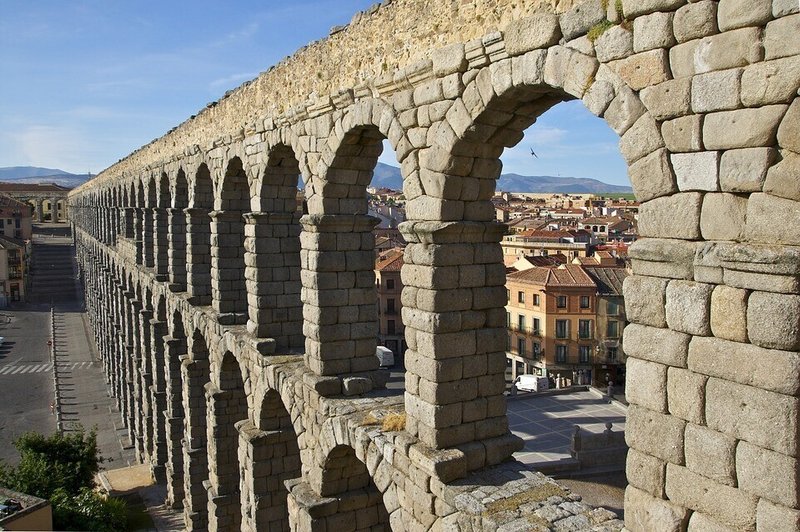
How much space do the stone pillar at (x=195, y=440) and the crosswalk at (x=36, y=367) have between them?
26.2 meters

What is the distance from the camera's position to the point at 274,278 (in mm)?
13078

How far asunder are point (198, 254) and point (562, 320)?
24.9 meters

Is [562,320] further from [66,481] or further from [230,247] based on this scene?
[230,247]

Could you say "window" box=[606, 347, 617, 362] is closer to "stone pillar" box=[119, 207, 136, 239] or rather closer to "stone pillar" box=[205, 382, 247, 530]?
"stone pillar" box=[119, 207, 136, 239]

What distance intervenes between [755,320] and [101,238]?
43253mm


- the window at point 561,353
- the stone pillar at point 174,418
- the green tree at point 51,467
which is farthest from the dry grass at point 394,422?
the window at point 561,353

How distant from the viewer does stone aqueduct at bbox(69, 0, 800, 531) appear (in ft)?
14.7

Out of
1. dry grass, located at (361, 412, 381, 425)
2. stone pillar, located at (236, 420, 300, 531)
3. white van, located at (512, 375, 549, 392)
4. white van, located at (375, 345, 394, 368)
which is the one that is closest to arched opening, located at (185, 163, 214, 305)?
stone pillar, located at (236, 420, 300, 531)

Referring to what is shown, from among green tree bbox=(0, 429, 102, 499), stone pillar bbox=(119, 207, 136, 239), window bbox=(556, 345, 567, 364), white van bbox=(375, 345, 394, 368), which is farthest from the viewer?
white van bbox=(375, 345, 394, 368)

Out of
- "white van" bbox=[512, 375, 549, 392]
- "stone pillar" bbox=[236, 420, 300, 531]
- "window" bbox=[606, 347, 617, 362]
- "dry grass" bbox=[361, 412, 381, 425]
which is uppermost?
"dry grass" bbox=[361, 412, 381, 425]

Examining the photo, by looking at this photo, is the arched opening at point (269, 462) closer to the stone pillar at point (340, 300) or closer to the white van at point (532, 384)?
the stone pillar at point (340, 300)

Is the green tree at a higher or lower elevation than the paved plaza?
higher

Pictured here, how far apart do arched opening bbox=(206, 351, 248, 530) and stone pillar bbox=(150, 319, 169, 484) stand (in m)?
7.77

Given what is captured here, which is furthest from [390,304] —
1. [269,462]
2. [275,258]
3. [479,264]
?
[479,264]
